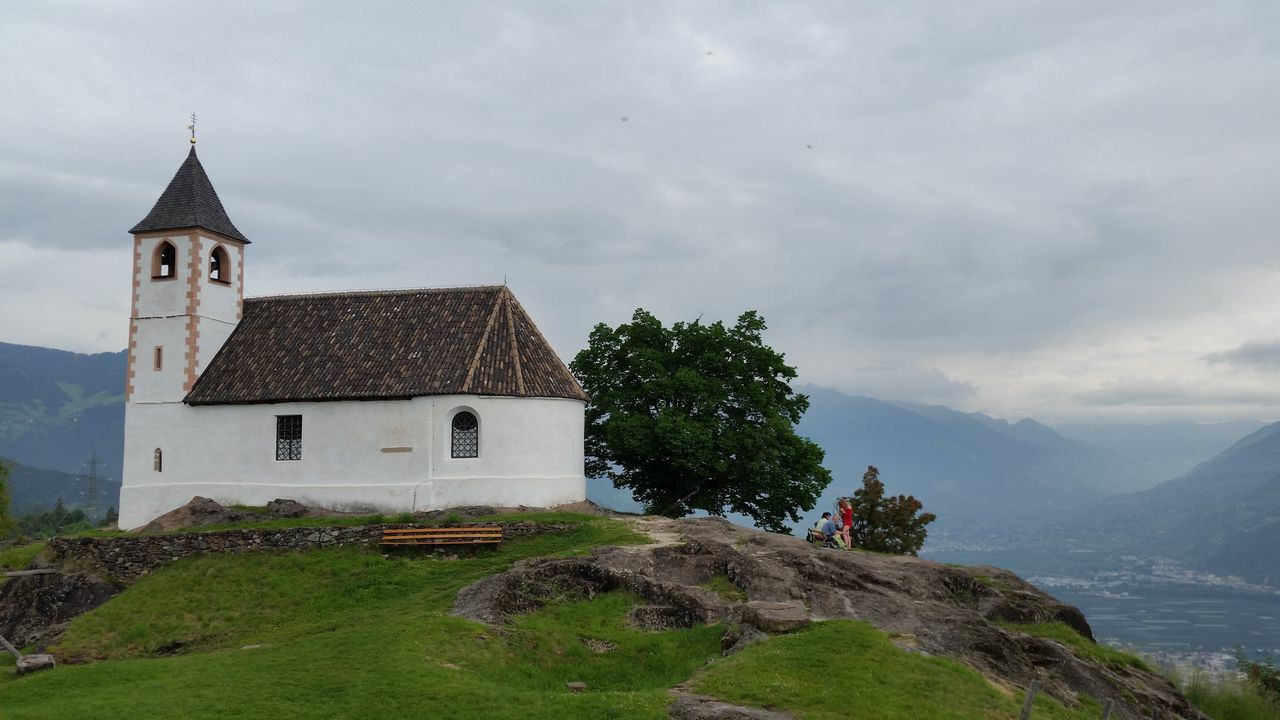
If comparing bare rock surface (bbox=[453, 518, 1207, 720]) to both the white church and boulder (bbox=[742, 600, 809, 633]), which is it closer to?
boulder (bbox=[742, 600, 809, 633])

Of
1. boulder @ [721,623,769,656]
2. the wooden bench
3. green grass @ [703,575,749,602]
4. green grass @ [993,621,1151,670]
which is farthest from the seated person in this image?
the wooden bench

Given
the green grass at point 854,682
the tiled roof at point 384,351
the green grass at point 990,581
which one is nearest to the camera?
the green grass at point 854,682

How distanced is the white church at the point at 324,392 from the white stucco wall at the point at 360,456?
6cm

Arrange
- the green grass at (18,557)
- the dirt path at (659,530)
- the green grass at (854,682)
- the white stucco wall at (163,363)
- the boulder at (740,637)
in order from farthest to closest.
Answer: the white stucco wall at (163,363)
the green grass at (18,557)
the dirt path at (659,530)
the boulder at (740,637)
the green grass at (854,682)

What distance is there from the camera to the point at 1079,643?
85.4ft

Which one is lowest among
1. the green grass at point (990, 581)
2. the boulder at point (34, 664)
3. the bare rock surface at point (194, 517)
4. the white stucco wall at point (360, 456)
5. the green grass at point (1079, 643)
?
the green grass at point (1079, 643)

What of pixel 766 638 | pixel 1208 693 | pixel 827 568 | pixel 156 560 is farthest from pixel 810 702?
pixel 156 560

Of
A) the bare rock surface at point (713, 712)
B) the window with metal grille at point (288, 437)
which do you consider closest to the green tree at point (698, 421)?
the window with metal grille at point (288, 437)

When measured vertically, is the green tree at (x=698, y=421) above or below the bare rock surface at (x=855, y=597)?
above

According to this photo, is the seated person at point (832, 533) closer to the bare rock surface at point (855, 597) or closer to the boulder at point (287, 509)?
the bare rock surface at point (855, 597)

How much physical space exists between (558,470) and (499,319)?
6.90 metres

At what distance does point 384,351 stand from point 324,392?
2.96 m

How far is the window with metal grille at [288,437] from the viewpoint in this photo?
1484 inches

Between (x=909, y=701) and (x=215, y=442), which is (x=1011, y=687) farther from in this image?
(x=215, y=442)
